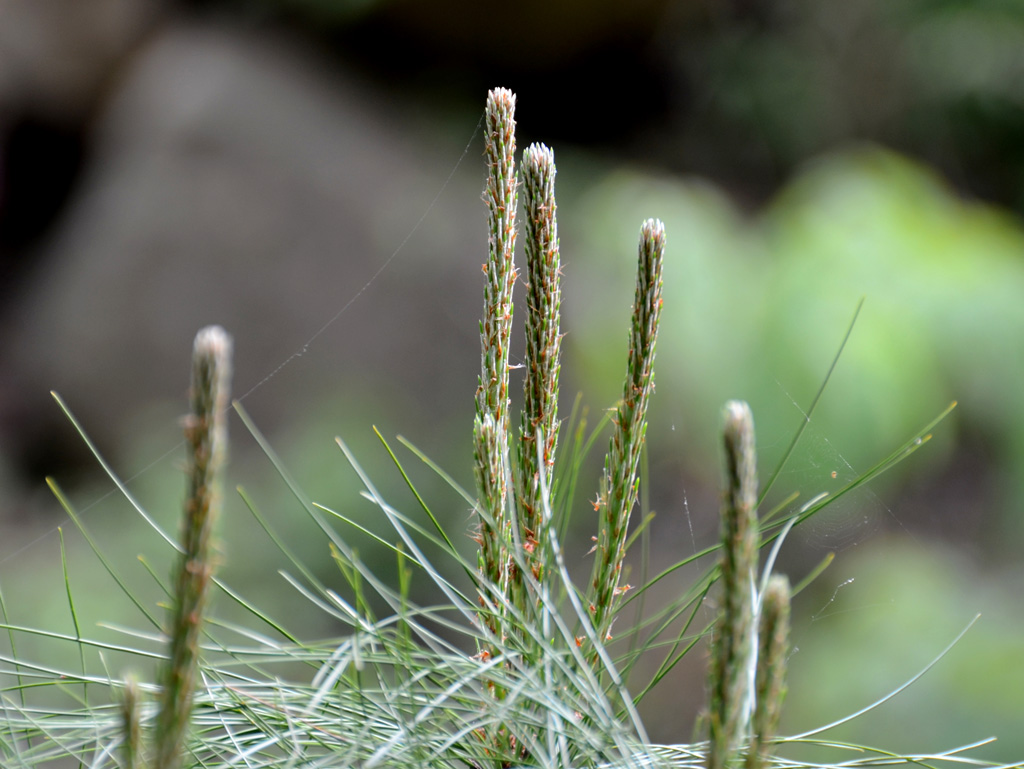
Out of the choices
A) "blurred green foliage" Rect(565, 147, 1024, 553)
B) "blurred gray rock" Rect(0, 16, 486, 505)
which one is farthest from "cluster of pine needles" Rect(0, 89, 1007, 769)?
"blurred gray rock" Rect(0, 16, 486, 505)

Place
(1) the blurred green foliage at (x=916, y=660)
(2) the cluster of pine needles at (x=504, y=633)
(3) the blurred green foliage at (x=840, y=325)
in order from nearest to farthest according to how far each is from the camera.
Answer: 1. (2) the cluster of pine needles at (x=504, y=633)
2. (1) the blurred green foliage at (x=916, y=660)
3. (3) the blurred green foliage at (x=840, y=325)

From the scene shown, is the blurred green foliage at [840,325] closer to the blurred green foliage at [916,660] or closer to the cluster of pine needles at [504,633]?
the blurred green foliage at [916,660]

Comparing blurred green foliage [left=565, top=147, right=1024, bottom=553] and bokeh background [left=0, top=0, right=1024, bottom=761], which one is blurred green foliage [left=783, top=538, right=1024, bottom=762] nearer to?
bokeh background [left=0, top=0, right=1024, bottom=761]

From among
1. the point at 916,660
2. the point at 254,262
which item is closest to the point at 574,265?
the point at 254,262

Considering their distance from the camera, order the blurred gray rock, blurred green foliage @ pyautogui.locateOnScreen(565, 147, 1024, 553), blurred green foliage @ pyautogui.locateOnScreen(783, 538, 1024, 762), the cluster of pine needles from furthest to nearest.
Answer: the blurred gray rock < blurred green foliage @ pyautogui.locateOnScreen(565, 147, 1024, 553) < blurred green foliage @ pyautogui.locateOnScreen(783, 538, 1024, 762) < the cluster of pine needles

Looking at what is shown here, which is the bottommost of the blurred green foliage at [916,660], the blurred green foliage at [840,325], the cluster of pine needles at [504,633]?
the blurred green foliage at [916,660]

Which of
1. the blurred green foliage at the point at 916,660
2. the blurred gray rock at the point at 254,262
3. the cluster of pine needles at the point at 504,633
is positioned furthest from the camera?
the blurred gray rock at the point at 254,262

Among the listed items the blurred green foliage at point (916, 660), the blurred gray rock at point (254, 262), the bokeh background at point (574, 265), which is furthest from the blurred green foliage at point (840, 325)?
the blurred gray rock at point (254, 262)

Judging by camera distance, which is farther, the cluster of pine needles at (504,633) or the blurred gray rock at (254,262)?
the blurred gray rock at (254,262)

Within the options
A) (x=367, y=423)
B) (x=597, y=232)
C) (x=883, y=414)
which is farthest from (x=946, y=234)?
(x=367, y=423)
